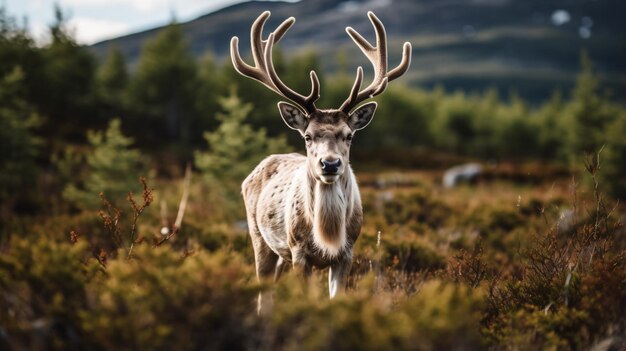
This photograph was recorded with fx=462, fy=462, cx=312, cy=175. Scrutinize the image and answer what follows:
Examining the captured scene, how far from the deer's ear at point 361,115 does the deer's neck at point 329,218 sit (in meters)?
0.70

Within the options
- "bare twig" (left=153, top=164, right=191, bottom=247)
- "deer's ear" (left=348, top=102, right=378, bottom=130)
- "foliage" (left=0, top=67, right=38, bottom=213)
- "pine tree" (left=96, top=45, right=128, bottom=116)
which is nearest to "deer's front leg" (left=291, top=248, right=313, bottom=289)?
"bare twig" (left=153, top=164, right=191, bottom=247)

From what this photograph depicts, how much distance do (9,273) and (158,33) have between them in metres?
36.8

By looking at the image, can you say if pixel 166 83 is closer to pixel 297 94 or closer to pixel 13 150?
pixel 13 150

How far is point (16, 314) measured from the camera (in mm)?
2549

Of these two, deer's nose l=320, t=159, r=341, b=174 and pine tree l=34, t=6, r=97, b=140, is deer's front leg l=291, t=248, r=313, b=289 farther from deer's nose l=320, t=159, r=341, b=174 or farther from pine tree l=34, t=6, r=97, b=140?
pine tree l=34, t=6, r=97, b=140

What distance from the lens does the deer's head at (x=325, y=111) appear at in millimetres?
3955

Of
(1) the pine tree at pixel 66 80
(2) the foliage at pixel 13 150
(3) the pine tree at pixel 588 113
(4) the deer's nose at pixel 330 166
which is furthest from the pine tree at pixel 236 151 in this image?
(3) the pine tree at pixel 588 113

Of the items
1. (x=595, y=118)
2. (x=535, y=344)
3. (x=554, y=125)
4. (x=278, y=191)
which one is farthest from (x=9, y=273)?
(x=554, y=125)

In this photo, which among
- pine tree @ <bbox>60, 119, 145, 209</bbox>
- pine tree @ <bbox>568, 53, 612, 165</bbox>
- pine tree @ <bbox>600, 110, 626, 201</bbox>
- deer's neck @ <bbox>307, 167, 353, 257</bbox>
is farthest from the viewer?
pine tree @ <bbox>568, 53, 612, 165</bbox>

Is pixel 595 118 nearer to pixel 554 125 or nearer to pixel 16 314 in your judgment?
pixel 554 125

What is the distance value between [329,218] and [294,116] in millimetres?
1102

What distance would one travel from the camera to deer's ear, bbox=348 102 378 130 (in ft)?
14.9

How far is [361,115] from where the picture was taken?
4.62m

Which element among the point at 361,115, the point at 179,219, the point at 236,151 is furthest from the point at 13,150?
the point at 361,115
